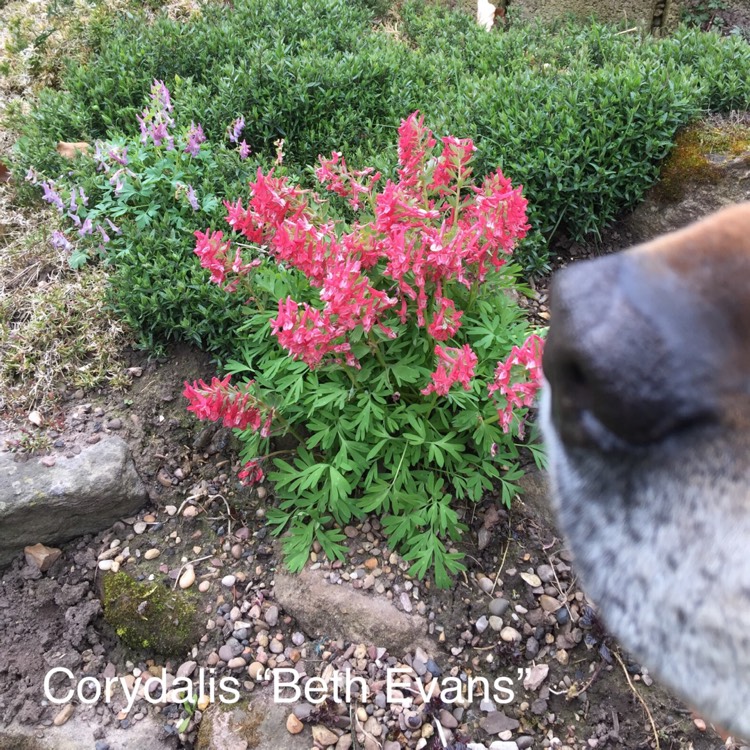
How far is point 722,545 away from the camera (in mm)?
957

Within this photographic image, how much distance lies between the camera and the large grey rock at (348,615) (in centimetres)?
282

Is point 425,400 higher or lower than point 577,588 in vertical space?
higher

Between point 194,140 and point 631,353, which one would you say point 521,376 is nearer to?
point 631,353

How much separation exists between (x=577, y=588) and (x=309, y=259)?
1.95m

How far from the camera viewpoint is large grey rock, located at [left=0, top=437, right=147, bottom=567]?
3.08 m

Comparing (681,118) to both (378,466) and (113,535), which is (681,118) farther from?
(113,535)

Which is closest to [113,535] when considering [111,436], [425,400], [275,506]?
[111,436]

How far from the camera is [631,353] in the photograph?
Result: 36.8 inches

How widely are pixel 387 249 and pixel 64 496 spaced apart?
2.04 meters

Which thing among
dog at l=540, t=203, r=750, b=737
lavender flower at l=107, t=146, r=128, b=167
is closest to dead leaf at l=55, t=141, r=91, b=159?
lavender flower at l=107, t=146, r=128, b=167

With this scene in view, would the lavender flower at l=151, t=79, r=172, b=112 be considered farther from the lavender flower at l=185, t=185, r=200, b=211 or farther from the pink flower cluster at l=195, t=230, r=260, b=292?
the pink flower cluster at l=195, t=230, r=260, b=292

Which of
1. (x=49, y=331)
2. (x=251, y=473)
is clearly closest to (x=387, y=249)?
(x=251, y=473)

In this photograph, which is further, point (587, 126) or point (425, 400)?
point (587, 126)

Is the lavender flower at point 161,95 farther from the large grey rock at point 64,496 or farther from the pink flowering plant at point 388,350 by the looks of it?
the large grey rock at point 64,496
